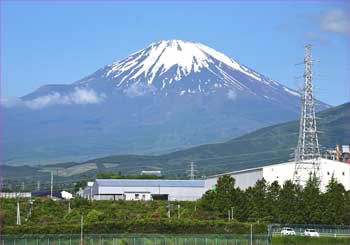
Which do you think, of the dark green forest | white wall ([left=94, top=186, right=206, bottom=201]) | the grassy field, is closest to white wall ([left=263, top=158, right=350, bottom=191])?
the dark green forest

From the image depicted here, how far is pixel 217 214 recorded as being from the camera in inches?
1950

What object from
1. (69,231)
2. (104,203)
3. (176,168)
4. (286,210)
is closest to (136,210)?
(104,203)

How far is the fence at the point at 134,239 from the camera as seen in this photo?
35094mm

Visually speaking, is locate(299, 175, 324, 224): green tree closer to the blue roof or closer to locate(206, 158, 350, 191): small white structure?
locate(206, 158, 350, 191): small white structure

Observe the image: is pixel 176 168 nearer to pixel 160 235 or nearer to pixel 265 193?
pixel 265 193

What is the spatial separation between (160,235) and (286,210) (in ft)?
39.5

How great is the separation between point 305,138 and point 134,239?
29.1 m

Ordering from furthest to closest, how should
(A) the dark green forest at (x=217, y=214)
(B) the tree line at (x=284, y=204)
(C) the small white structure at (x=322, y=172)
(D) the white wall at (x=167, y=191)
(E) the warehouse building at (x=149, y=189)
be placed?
(D) the white wall at (x=167, y=191) → (E) the warehouse building at (x=149, y=189) → (C) the small white structure at (x=322, y=172) → (B) the tree line at (x=284, y=204) → (A) the dark green forest at (x=217, y=214)

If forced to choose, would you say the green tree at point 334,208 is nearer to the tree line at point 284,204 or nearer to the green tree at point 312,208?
the tree line at point 284,204

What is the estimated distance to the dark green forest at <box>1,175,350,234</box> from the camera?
4069 centimetres

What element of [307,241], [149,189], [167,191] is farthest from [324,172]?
[149,189]

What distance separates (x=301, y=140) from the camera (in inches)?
2453

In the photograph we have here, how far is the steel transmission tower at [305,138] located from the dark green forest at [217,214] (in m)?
6.75

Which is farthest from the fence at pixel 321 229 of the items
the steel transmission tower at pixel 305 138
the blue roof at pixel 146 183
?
the blue roof at pixel 146 183
